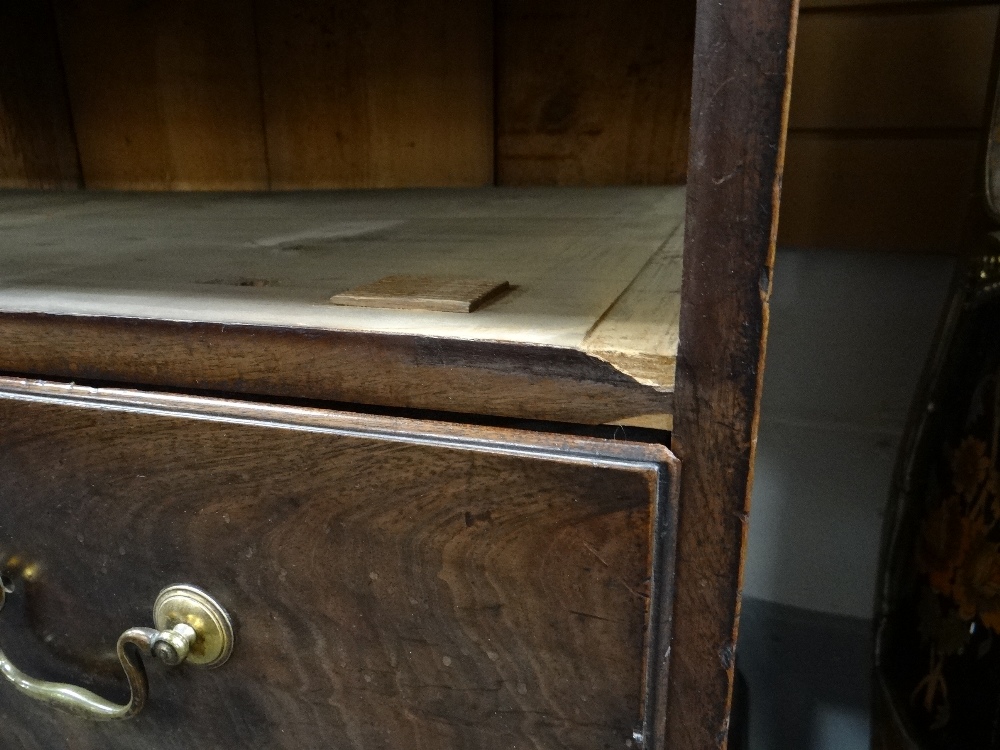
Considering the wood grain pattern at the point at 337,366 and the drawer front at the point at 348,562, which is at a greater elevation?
the wood grain pattern at the point at 337,366

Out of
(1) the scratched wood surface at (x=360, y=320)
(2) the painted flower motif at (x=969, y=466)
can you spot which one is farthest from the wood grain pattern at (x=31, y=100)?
(2) the painted flower motif at (x=969, y=466)

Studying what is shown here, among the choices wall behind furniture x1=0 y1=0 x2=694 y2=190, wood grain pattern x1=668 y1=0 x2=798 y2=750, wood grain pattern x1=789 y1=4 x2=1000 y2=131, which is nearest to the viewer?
wood grain pattern x1=668 y1=0 x2=798 y2=750

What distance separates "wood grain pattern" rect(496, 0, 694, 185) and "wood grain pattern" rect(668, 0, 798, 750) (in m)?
0.60

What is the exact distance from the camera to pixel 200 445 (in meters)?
0.29

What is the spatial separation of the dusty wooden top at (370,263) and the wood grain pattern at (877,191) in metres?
0.17

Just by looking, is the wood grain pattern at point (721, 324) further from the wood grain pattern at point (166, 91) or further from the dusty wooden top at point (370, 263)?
the wood grain pattern at point (166, 91)

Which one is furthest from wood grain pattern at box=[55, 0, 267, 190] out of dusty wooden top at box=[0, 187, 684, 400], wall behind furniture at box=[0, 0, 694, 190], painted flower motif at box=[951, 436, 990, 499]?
painted flower motif at box=[951, 436, 990, 499]

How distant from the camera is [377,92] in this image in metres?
0.85

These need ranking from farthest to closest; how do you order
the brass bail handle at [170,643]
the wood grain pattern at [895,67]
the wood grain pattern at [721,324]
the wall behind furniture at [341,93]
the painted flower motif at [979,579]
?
the wall behind furniture at [341,93] → the wood grain pattern at [895,67] → the painted flower motif at [979,579] → the brass bail handle at [170,643] → the wood grain pattern at [721,324]

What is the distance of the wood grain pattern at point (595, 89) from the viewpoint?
2.48 feet

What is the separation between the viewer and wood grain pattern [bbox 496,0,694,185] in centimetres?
76

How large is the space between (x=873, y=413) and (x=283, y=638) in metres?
0.65

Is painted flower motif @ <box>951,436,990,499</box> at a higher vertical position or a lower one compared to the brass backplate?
lower

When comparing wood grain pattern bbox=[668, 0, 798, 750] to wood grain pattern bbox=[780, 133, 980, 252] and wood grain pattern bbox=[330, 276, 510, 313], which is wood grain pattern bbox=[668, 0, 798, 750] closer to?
wood grain pattern bbox=[330, 276, 510, 313]
